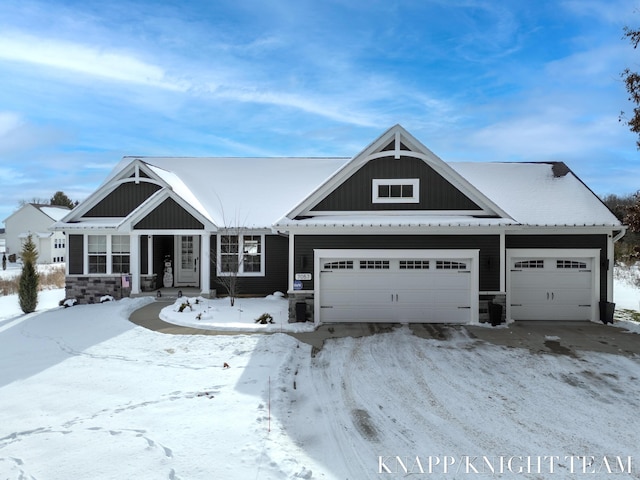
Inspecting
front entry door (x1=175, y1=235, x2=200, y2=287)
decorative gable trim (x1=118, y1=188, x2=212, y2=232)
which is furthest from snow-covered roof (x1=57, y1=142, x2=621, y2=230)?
front entry door (x1=175, y1=235, x2=200, y2=287)

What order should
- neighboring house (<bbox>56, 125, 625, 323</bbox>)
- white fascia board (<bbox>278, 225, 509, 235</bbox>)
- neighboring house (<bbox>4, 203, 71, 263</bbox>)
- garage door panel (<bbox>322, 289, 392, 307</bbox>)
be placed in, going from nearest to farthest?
1. white fascia board (<bbox>278, 225, 509, 235</bbox>)
2. neighboring house (<bbox>56, 125, 625, 323</bbox>)
3. garage door panel (<bbox>322, 289, 392, 307</bbox>)
4. neighboring house (<bbox>4, 203, 71, 263</bbox>)

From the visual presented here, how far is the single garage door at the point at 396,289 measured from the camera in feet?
44.5

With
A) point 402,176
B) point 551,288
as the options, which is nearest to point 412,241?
point 402,176

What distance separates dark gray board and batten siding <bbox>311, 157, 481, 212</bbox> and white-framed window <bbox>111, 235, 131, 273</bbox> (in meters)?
9.37

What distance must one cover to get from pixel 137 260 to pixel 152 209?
2196 millimetres

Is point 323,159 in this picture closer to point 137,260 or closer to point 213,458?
point 137,260

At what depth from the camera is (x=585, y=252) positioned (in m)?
14.5

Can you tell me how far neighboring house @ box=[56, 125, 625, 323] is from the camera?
44.4ft

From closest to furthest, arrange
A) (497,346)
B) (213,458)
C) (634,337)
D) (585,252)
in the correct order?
(213,458)
(497,346)
(634,337)
(585,252)

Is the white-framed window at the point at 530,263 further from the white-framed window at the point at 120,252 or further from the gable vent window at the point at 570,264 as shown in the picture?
the white-framed window at the point at 120,252

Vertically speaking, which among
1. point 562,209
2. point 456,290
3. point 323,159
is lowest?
point 456,290

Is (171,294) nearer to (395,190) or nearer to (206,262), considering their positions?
(206,262)

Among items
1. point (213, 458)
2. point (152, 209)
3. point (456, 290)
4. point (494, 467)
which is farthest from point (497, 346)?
point (152, 209)

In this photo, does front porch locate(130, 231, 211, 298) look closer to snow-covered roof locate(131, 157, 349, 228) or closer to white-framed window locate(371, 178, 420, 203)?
snow-covered roof locate(131, 157, 349, 228)
